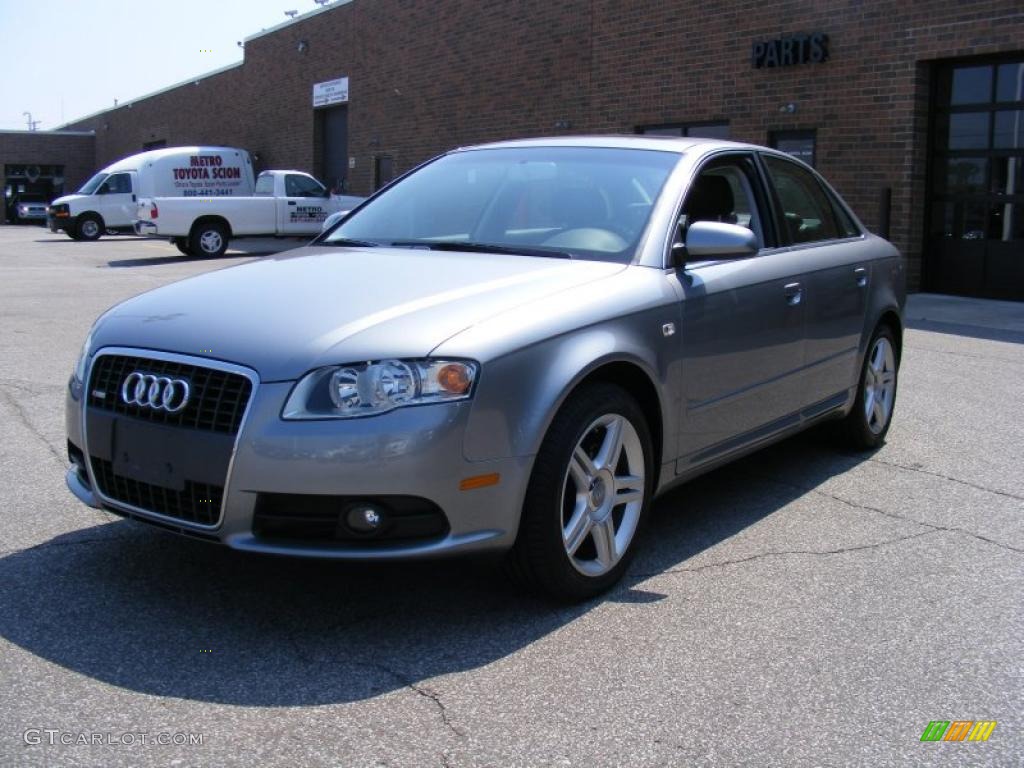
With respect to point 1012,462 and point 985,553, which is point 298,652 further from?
point 1012,462

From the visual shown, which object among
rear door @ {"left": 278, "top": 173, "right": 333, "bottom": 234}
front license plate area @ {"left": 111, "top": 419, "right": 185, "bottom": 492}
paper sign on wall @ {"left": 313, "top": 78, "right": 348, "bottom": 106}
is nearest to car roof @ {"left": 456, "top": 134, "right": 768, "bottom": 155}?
front license plate area @ {"left": 111, "top": 419, "right": 185, "bottom": 492}

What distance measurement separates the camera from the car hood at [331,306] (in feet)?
11.5

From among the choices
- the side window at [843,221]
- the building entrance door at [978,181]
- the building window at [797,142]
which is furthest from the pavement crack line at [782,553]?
the building window at [797,142]

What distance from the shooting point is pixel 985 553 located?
15.4 ft

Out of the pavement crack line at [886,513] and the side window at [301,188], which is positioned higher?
the side window at [301,188]

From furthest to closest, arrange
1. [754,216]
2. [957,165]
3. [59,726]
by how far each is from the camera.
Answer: [957,165]
[754,216]
[59,726]

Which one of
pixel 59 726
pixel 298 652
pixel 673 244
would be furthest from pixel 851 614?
pixel 59 726

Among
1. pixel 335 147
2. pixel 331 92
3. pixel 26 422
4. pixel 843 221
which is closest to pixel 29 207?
pixel 335 147

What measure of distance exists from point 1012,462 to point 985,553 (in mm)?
1770

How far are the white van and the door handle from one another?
2555 centimetres

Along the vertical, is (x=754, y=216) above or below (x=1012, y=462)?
above

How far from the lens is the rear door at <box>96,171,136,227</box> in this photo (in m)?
31.5

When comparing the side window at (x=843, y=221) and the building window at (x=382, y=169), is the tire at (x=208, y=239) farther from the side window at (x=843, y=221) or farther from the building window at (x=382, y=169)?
the side window at (x=843, y=221)

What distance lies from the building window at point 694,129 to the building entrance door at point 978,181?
361 cm
